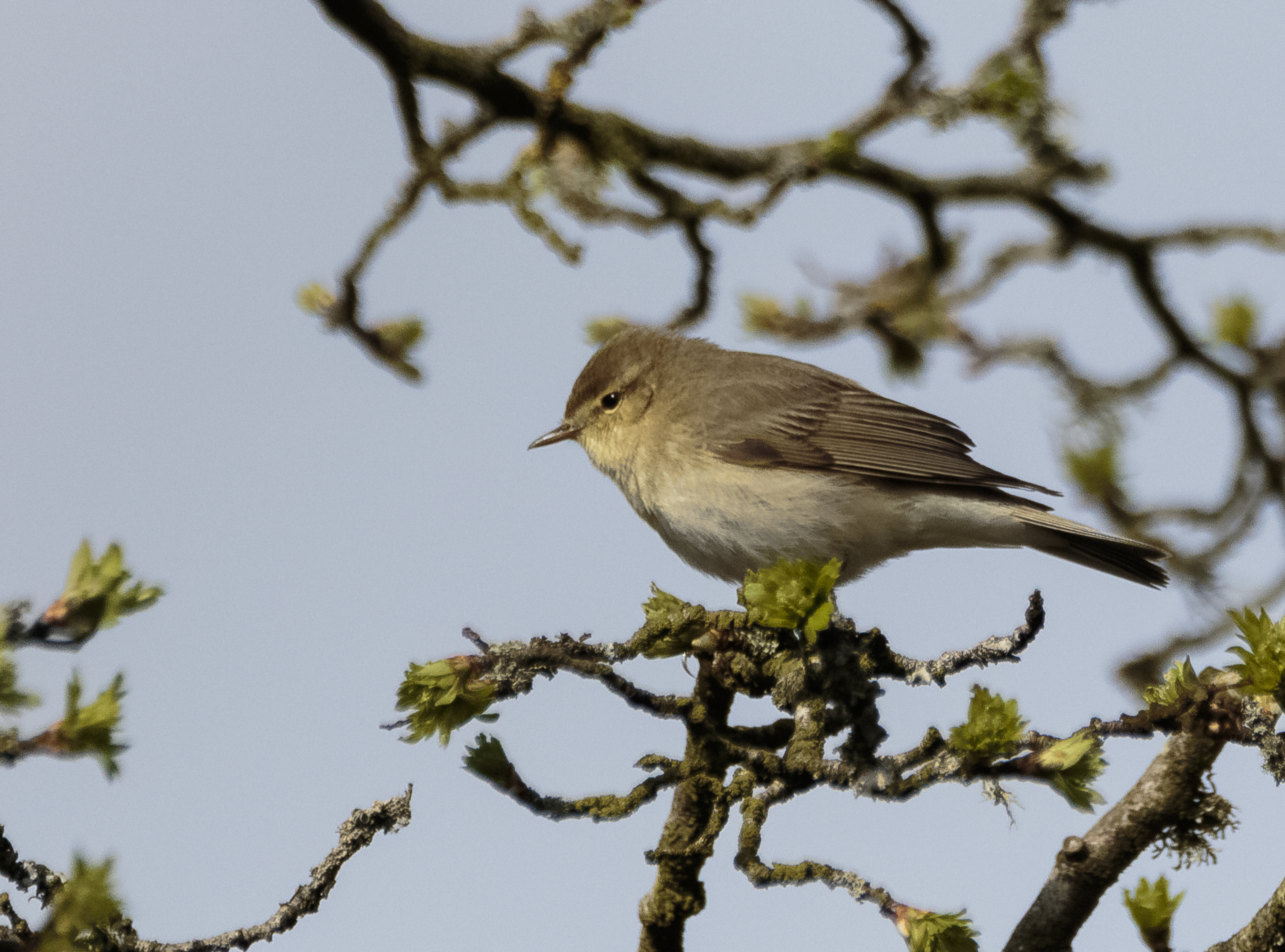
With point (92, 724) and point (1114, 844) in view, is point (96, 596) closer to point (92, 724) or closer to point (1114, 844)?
point (92, 724)

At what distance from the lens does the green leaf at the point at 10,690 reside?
1.94m

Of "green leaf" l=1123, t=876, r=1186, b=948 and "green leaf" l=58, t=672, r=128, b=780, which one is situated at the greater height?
"green leaf" l=1123, t=876, r=1186, b=948

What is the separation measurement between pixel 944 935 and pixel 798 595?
0.81 metres

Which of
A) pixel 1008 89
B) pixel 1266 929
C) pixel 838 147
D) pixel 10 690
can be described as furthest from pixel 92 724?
pixel 1008 89

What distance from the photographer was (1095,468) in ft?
18.8

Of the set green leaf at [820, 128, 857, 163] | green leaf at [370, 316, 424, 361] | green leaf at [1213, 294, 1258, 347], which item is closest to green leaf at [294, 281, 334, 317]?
green leaf at [370, 316, 424, 361]

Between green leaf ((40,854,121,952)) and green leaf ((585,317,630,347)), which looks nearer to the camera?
green leaf ((40,854,121,952))

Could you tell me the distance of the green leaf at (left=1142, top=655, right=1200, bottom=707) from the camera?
2.57m

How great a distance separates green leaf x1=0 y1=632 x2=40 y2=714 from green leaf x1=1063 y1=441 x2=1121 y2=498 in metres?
4.90

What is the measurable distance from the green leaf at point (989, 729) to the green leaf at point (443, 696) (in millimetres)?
1087

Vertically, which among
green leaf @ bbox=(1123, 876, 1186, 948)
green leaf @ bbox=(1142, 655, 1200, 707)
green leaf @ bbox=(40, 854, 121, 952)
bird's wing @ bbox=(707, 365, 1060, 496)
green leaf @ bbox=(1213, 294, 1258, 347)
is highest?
green leaf @ bbox=(1213, 294, 1258, 347)

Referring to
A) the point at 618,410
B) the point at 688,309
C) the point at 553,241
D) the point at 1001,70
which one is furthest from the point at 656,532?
the point at 1001,70

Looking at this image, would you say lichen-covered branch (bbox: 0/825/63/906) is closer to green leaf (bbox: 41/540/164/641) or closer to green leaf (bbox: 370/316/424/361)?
green leaf (bbox: 41/540/164/641)

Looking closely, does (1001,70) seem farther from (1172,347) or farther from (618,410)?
(618,410)
